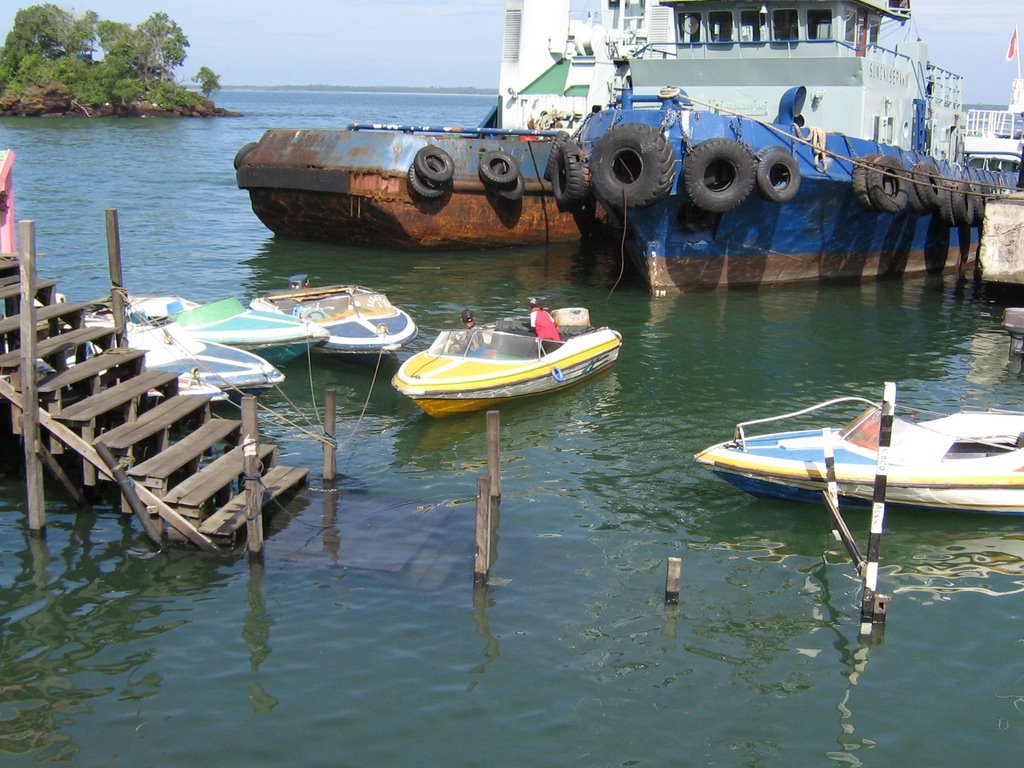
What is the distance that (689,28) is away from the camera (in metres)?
26.4

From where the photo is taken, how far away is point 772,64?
25.6m

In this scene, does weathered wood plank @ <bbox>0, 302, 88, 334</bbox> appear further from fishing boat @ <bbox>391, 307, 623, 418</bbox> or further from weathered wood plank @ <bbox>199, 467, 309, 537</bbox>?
fishing boat @ <bbox>391, 307, 623, 418</bbox>

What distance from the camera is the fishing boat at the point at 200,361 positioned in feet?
51.7

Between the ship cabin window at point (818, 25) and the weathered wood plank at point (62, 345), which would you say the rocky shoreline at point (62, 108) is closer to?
the ship cabin window at point (818, 25)

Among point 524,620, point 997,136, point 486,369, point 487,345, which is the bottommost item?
point 524,620

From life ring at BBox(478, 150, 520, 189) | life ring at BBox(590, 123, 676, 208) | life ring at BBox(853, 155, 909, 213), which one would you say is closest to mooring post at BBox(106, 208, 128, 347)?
life ring at BBox(590, 123, 676, 208)

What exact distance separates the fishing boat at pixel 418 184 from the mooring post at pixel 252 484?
16.1 m

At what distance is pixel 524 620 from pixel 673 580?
1446mm

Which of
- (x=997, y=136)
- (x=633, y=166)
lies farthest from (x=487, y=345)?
(x=997, y=136)

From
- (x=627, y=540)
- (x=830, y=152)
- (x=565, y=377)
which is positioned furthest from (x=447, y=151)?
(x=627, y=540)

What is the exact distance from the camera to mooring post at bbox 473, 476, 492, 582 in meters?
10.2

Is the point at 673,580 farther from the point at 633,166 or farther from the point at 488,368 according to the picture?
the point at 633,166

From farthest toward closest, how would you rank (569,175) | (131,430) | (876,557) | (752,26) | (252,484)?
(752,26) < (569,175) < (131,430) < (252,484) < (876,557)

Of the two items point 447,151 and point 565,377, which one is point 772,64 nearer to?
point 447,151
